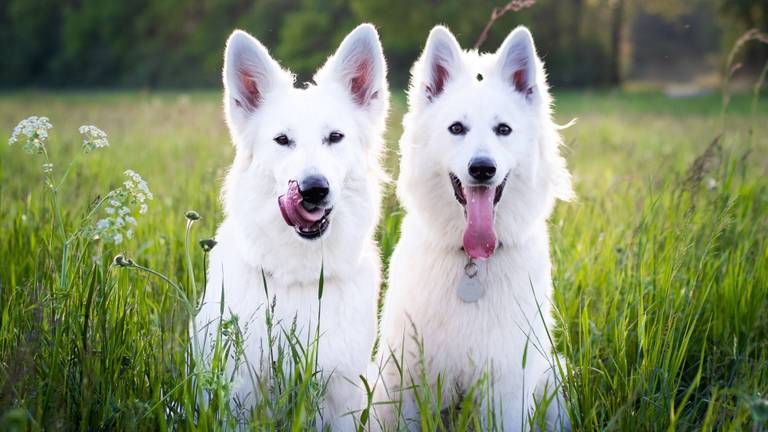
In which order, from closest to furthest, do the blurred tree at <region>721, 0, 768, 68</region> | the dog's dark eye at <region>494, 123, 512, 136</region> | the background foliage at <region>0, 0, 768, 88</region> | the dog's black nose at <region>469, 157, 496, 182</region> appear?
the dog's black nose at <region>469, 157, 496, 182</region>
the dog's dark eye at <region>494, 123, 512, 136</region>
the blurred tree at <region>721, 0, 768, 68</region>
the background foliage at <region>0, 0, 768, 88</region>

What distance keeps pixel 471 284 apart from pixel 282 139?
1195 millimetres

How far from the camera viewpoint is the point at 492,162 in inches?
119

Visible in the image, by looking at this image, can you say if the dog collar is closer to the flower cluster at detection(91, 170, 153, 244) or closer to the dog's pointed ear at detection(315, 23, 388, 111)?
the dog's pointed ear at detection(315, 23, 388, 111)

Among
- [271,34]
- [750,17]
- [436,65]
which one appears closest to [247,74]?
[436,65]

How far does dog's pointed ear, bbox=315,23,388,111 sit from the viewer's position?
3.25 meters

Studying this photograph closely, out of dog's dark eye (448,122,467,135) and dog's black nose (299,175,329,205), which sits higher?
dog's dark eye (448,122,467,135)

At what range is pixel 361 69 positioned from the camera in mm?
3404

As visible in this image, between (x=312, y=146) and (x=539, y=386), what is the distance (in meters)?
1.72

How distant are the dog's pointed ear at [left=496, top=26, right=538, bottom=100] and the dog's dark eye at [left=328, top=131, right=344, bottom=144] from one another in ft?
3.22

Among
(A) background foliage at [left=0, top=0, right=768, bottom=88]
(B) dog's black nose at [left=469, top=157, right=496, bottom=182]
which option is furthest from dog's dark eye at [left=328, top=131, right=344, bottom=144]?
(A) background foliage at [left=0, top=0, right=768, bottom=88]

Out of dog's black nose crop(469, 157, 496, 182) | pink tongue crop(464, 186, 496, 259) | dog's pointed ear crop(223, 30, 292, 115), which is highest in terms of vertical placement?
dog's pointed ear crop(223, 30, 292, 115)

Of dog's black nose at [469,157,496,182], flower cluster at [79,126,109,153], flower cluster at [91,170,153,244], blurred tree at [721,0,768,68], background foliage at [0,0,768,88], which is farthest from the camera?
background foliage at [0,0,768,88]

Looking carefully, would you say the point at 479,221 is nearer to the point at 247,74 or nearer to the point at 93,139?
the point at 247,74

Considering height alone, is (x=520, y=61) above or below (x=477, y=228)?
above
